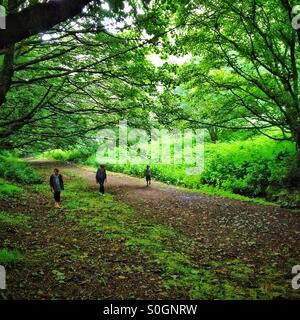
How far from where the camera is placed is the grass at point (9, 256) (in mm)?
6945

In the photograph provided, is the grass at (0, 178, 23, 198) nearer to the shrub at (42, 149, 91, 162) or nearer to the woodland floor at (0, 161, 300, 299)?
the woodland floor at (0, 161, 300, 299)

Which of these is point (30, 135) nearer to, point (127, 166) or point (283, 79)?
point (283, 79)

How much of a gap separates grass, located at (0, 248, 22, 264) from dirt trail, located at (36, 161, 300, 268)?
166 inches

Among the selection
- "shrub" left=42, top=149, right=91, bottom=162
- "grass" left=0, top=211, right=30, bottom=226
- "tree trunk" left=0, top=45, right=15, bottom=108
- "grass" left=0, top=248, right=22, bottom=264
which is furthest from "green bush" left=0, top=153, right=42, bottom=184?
"shrub" left=42, top=149, right=91, bottom=162

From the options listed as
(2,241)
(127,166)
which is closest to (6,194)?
(2,241)

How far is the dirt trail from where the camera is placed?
866cm

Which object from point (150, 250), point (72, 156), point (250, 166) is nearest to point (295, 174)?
point (250, 166)

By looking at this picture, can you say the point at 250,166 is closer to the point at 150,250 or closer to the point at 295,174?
the point at 295,174

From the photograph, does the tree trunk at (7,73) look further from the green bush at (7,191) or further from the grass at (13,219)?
the green bush at (7,191)

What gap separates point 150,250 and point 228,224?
13.2 ft

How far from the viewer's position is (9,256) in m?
7.07

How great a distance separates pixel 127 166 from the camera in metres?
31.3

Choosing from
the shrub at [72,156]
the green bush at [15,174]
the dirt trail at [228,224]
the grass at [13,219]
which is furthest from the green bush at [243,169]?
the shrub at [72,156]
